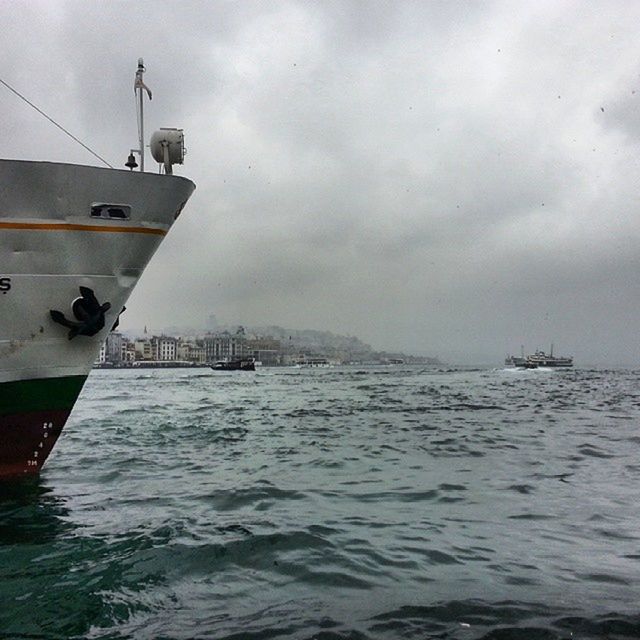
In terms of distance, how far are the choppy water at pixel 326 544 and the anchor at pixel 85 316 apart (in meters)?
2.61

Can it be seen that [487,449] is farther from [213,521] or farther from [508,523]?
[213,521]

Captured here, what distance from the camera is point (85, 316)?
8.71 metres

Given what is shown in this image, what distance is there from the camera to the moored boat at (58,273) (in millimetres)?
8164

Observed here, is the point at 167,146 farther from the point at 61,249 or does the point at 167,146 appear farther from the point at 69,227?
the point at 61,249

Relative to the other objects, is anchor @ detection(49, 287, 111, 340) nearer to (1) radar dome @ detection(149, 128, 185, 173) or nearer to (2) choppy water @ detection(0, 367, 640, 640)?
(2) choppy water @ detection(0, 367, 640, 640)

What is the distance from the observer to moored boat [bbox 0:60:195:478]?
8.16 metres

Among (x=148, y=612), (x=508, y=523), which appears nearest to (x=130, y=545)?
(x=148, y=612)

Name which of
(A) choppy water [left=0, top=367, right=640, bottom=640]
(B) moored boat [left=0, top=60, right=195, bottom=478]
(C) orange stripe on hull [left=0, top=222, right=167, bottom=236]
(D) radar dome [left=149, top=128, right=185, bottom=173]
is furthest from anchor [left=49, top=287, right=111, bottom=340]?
(D) radar dome [left=149, top=128, right=185, bottom=173]

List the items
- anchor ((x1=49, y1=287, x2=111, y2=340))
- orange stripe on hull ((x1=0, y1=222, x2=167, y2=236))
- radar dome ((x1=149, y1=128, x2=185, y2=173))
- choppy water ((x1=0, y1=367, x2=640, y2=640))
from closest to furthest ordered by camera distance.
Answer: choppy water ((x1=0, y1=367, x2=640, y2=640))
orange stripe on hull ((x1=0, y1=222, x2=167, y2=236))
anchor ((x1=49, y1=287, x2=111, y2=340))
radar dome ((x1=149, y1=128, x2=185, y2=173))

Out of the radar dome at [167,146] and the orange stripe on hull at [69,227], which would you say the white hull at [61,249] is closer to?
the orange stripe on hull at [69,227]

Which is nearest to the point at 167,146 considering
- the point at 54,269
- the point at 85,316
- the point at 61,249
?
the point at 61,249

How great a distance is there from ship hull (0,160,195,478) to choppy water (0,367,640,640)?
1337 mm

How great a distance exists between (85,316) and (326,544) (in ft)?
17.4

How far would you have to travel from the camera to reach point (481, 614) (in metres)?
4.31
